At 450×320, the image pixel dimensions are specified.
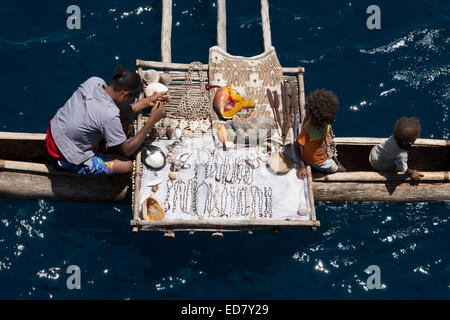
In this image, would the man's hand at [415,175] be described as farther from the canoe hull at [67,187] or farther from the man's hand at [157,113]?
the canoe hull at [67,187]

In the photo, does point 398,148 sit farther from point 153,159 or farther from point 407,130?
point 153,159

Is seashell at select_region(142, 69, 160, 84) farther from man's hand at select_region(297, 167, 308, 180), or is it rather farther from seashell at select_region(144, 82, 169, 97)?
man's hand at select_region(297, 167, 308, 180)

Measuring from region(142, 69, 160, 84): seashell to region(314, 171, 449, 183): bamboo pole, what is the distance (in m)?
2.64

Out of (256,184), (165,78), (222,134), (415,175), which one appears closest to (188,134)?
(222,134)

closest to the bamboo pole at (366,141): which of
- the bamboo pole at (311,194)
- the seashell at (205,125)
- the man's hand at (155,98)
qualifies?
the bamboo pole at (311,194)

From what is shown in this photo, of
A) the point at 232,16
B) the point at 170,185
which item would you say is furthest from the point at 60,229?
the point at 232,16

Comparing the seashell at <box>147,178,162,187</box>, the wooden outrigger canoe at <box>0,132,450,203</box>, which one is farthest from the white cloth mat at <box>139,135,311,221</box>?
the wooden outrigger canoe at <box>0,132,450,203</box>

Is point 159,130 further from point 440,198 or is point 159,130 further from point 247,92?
point 440,198

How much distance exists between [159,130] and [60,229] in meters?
2.09

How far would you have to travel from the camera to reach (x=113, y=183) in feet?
20.7

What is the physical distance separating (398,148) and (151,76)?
3.46 meters

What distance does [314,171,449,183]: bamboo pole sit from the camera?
624 cm

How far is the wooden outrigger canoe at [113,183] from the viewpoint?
246 inches

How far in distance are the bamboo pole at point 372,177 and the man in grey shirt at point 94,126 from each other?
94.6 inches
